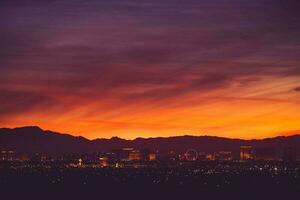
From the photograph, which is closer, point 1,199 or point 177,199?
point 1,199

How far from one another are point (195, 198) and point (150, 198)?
583 cm

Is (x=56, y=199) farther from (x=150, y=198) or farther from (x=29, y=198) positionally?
(x=150, y=198)

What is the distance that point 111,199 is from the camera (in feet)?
275

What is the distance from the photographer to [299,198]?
8294 cm

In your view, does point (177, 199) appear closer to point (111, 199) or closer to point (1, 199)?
point (111, 199)

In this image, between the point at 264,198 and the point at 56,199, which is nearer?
the point at 56,199

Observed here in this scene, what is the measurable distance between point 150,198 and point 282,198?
17154mm

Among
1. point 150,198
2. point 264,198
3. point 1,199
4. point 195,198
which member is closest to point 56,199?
point 1,199

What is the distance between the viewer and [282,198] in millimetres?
87062

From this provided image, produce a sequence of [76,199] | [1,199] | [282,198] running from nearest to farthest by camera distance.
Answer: [1,199] < [76,199] < [282,198]

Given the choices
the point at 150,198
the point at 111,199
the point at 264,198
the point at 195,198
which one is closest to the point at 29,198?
the point at 111,199

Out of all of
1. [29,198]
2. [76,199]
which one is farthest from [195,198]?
[29,198]

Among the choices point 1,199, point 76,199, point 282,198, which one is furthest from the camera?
point 282,198

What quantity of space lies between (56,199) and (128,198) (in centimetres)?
981
